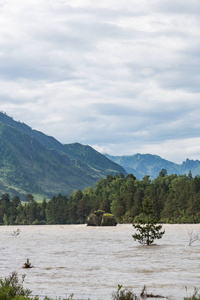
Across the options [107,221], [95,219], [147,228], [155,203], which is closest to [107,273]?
[147,228]

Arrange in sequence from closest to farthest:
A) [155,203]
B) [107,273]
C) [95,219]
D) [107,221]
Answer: [107,273] → [107,221] → [95,219] → [155,203]

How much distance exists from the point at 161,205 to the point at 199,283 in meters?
144

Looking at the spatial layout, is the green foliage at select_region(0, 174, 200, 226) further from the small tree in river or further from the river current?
the river current

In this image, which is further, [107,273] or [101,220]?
[101,220]

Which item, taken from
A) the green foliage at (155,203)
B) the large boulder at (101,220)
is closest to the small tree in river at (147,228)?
the green foliage at (155,203)

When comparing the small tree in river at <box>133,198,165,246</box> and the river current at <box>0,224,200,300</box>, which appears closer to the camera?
the river current at <box>0,224,200,300</box>

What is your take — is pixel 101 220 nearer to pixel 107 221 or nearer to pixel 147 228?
pixel 107 221

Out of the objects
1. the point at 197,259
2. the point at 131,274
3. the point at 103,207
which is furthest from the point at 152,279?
the point at 103,207

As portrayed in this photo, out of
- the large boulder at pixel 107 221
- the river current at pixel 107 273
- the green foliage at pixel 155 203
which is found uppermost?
the green foliage at pixel 155 203

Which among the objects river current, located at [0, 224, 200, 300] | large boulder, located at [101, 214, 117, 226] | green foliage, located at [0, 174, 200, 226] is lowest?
river current, located at [0, 224, 200, 300]

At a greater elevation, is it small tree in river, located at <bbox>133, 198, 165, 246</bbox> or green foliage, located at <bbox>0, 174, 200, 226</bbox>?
green foliage, located at <bbox>0, 174, 200, 226</bbox>

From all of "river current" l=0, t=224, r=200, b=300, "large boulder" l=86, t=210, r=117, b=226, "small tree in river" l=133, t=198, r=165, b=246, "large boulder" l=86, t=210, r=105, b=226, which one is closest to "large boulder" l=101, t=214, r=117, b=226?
"large boulder" l=86, t=210, r=117, b=226

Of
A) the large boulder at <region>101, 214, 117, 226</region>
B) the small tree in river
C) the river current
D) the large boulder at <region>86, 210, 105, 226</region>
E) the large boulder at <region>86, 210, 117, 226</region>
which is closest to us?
the river current

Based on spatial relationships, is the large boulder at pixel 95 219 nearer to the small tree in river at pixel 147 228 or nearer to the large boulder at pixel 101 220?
the large boulder at pixel 101 220
